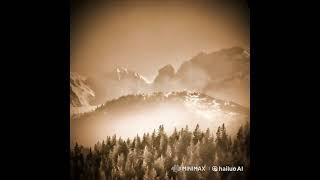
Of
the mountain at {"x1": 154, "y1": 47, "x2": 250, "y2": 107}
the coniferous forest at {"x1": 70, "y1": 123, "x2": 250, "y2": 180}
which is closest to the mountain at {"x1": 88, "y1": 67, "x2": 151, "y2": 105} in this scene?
the mountain at {"x1": 154, "y1": 47, "x2": 250, "y2": 107}

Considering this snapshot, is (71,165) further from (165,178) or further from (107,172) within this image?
(165,178)

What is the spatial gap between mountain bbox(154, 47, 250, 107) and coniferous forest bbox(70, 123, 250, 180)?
0.77 ft

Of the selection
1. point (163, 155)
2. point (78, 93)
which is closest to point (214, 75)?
point (163, 155)

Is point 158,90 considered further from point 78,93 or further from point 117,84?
point 78,93

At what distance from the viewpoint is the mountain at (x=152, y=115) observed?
2697 millimetres

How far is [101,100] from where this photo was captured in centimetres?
274

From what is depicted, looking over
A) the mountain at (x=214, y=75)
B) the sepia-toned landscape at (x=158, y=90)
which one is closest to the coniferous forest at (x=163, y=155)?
the sepia-toned landscape at (x=158, y=90)

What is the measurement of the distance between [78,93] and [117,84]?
10.3 inches

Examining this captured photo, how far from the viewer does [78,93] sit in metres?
2.72

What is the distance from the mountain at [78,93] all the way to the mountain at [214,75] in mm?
468

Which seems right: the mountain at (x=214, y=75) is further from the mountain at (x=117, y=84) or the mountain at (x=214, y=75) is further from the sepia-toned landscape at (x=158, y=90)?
the mountain at (x=117, y=84)
